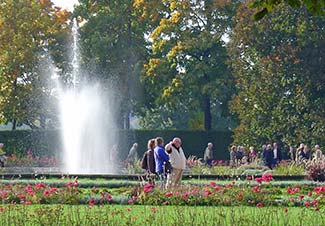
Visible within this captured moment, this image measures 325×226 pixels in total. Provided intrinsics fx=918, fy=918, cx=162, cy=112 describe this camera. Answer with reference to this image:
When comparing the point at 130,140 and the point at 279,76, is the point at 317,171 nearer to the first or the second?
the point at 279,76

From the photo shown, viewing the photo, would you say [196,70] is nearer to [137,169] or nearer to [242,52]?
[242,52]

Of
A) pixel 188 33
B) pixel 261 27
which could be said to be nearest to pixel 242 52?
pixel 261 27

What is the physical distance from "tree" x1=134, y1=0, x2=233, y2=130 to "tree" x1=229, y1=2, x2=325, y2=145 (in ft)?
13.1

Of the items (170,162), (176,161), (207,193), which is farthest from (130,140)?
(207,193)

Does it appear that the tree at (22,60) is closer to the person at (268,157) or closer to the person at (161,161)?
the person at (268,157)

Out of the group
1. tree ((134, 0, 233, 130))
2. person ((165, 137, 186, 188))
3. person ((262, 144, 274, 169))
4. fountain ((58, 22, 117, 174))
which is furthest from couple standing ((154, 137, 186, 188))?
tree ((134, 0, 233, 130))

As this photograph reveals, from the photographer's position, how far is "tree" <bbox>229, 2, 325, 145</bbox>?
151ft

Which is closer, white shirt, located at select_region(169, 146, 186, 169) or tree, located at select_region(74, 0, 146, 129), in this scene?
white shirt, located at select_region(169, 146, 186, 169)

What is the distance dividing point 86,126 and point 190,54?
7.87 meters

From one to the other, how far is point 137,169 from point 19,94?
22.0m

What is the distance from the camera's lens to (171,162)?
76.0 feet

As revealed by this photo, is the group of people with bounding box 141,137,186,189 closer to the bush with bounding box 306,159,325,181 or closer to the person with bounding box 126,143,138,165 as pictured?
the bush with bounding box 306,159,325,181

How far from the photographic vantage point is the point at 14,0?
56.4 meters

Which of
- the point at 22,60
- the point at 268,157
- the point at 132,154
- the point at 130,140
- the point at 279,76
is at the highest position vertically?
the point at 22,60
